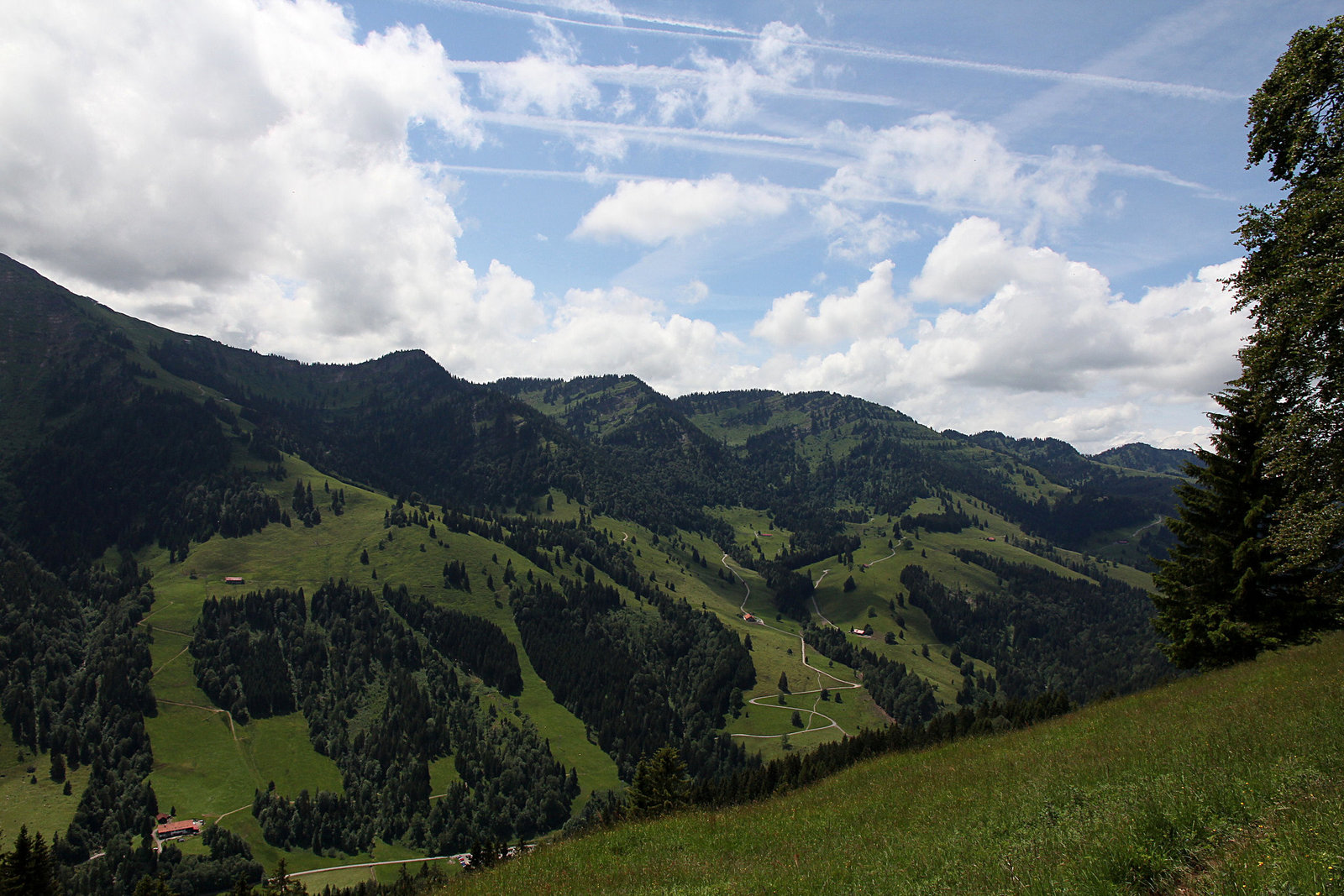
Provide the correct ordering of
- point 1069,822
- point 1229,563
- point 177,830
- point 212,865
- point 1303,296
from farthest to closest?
1. point 177,830
2. point 212,865
3. point 1229,563
4. point 1303,296
5. point 1069,822

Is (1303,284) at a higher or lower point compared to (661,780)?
higher

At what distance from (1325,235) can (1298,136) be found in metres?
3.79

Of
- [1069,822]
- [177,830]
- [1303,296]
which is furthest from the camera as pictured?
[177,830]

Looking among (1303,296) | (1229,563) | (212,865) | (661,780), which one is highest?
(1303,296)

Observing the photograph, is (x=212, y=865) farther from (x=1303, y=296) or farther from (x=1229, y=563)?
(x=1303, y=296)

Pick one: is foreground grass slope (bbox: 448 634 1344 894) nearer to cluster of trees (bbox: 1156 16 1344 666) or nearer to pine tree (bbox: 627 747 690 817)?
cluster of trees (bbox: 1156 16 1344 666)

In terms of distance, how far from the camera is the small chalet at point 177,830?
172500 mm

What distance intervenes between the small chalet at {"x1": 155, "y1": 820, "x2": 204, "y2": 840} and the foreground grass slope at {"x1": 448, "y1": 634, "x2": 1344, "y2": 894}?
224m

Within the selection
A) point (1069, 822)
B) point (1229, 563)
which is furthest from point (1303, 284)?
Result: point (1229, 563)

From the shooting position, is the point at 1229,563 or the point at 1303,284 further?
the point at 1229,563

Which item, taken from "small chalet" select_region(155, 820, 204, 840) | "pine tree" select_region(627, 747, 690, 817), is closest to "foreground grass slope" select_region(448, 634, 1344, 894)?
"pine tree" select_region(627, 747, 690, 817)

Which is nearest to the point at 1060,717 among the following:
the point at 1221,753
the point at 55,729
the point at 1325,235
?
the point at 1221,753

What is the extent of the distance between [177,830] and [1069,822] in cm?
24001

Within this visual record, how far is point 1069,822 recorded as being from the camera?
13594 mm
